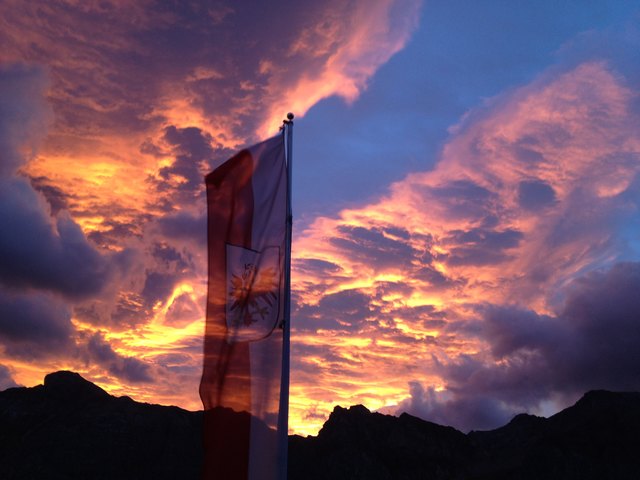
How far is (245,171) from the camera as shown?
16969 millimetres

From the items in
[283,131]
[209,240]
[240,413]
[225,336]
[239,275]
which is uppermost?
[283,131]

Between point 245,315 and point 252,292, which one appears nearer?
point 245,315

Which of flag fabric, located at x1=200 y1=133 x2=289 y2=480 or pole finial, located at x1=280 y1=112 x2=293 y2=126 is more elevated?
pole finial, located at x1=280 y1=112 x2=293 y2=126

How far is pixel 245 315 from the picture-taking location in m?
15.7

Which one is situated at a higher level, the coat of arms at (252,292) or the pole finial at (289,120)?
the pole finial at (289,120)

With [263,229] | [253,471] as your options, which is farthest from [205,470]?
[263,229]

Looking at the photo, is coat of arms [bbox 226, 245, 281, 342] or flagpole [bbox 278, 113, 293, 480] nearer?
flagpole [bbox 278, 113, 293, 480]

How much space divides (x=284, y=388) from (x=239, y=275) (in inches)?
119

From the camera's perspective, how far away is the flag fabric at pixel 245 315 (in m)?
14.9

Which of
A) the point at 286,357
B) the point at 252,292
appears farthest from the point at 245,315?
the point at 286,357

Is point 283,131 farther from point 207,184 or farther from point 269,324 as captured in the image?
point 269,324

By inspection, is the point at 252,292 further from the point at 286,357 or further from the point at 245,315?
the point at 286,357

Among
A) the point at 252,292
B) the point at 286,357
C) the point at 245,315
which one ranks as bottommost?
the point at 286,357

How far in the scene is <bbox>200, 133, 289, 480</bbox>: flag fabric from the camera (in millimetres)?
14867
